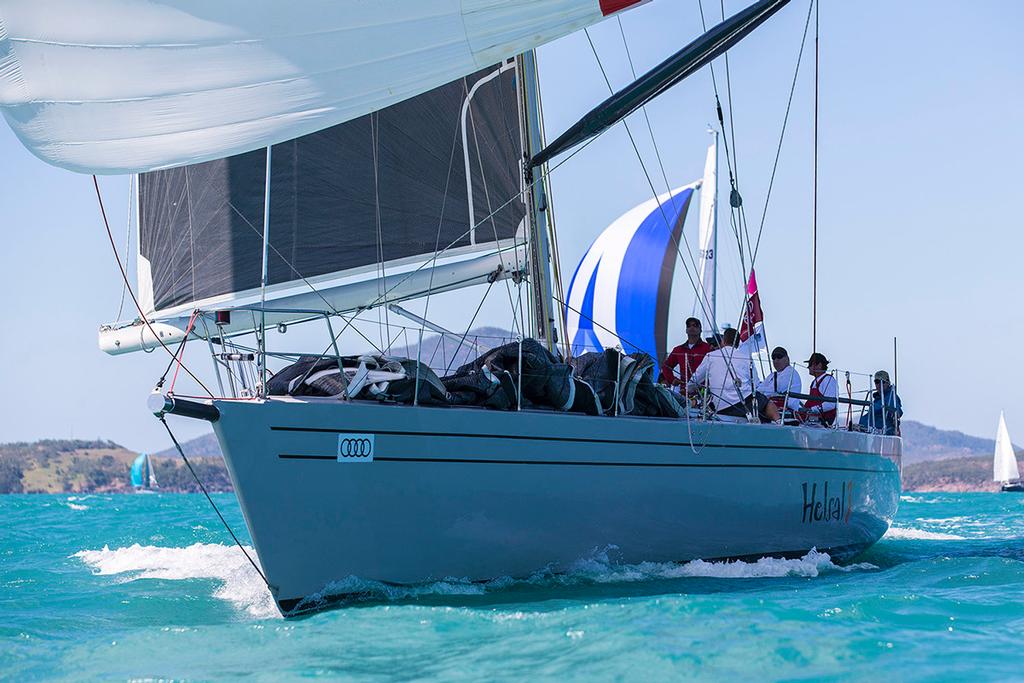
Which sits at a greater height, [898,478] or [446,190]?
[446,190]

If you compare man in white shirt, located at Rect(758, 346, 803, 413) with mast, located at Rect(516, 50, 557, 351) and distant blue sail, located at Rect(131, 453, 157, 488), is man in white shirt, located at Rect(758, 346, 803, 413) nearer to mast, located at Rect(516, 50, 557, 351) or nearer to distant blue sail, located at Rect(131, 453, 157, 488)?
mast, located at Rect(516, 50, 557, 351)

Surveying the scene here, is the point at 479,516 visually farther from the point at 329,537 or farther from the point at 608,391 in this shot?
the point at 608,391

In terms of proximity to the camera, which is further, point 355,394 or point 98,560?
point 98,560

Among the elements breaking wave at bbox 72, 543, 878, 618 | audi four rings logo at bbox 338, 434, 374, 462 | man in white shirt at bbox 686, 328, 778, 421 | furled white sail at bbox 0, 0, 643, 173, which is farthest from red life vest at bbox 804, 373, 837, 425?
furled white sail at bbox 0, 0, 643, 173

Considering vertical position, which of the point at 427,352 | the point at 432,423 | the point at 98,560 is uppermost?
the point at 427,352

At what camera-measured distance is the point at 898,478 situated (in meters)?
12.0

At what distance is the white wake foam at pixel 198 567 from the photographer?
7195 millimetres

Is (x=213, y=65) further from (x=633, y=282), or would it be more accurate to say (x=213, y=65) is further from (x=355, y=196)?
(x=633, y=282)

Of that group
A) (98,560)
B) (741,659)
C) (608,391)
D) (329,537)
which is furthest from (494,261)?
(98,560)

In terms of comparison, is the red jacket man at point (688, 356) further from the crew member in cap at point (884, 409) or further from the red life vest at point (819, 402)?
the crew member in cap at point (884, 409)

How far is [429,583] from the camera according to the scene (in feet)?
20.8

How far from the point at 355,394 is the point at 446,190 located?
288 centimetres

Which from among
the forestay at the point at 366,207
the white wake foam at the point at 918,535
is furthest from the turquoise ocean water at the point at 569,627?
the white wake foam at the point at 918,535

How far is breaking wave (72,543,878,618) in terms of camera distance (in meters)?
6.21
